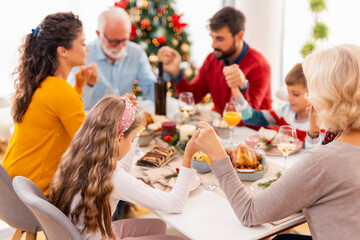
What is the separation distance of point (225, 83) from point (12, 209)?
1919 millimetres

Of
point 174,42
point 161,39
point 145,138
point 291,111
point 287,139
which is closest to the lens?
point 287,139

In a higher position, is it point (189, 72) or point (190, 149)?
point (190, 149)

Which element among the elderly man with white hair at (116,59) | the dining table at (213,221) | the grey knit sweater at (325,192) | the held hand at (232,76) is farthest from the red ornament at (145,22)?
the grey knit sweater at (325,192)

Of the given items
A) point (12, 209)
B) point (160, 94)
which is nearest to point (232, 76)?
point (160, 94)

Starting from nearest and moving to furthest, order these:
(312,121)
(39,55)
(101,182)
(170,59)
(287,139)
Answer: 1. (101,182)
2. (287,139)
3. (312,121)
4. (39,55)
5. (170,59)

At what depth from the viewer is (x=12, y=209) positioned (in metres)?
1.71

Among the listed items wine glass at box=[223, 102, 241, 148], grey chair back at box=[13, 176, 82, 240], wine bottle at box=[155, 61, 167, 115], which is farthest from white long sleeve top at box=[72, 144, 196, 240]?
wine bottle at box=[155, 61, 167, 115]

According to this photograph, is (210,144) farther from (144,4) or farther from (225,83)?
(144,4)

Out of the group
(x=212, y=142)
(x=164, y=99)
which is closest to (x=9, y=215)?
(x=212, y=142)

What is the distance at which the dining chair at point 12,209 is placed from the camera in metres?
1.65

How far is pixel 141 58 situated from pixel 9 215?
1.88 meters

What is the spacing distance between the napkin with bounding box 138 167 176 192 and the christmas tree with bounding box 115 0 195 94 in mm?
2578

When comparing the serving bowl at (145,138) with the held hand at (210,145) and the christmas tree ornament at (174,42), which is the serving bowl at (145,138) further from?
the christmas tree ornament at (174,42)

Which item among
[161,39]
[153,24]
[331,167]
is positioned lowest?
[331,167]
